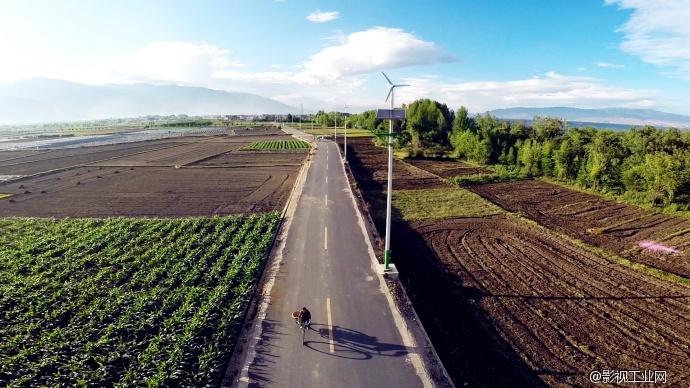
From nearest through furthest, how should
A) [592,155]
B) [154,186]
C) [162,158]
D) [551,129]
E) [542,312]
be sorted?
1. [542,312]
2. [592,155]
3. [154,186]
4. [551,129]
5. [162,158]

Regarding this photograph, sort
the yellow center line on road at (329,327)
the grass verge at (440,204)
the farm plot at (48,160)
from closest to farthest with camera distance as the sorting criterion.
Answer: the yellow center line on road at (329,327), the grass verge at (440,204), the farm plot at (48,160)

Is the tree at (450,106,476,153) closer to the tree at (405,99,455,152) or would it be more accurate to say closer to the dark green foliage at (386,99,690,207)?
the tree at (405,99,455,152)

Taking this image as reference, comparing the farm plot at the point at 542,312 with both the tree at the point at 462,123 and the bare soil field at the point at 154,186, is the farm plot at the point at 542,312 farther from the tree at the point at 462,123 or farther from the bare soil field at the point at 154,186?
the tree at the point at 462,123

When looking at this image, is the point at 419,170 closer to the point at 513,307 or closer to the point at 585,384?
the point at 513,307

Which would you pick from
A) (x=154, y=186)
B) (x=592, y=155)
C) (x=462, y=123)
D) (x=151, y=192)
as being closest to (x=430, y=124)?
(x=462, y=123)

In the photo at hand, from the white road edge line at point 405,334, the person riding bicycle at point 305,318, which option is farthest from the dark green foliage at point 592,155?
the person riding bicycle at point 305,318

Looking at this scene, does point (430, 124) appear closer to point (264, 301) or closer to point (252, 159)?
point (252, 159)
